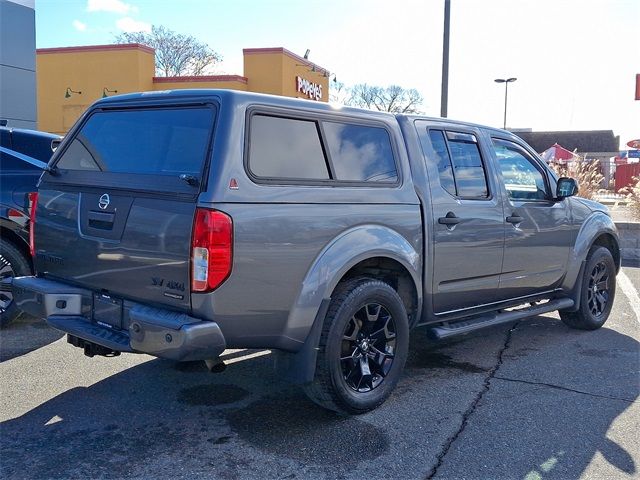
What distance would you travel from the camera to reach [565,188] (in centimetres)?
552

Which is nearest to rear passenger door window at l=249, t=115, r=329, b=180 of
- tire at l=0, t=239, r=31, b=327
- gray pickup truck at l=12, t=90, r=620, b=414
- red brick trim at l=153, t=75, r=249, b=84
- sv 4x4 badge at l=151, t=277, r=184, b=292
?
gray pickup truck at l=12, t=90, r=620, b=414

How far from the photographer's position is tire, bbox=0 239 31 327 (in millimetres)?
5527

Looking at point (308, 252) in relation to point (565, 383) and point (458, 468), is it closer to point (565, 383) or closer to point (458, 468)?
point (458, 468)

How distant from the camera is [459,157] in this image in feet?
15.8

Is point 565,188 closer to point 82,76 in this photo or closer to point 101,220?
point 101,220

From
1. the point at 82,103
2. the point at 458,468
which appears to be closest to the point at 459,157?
the point at 458,468

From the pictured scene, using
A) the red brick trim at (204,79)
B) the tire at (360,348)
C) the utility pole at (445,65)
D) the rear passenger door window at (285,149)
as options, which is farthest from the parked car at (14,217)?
the red brick trim at (204,79)

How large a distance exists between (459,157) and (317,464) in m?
2.63

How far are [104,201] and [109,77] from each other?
19.9 metres

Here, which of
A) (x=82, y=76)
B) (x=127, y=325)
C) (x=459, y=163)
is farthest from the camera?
(x=82, y=76)

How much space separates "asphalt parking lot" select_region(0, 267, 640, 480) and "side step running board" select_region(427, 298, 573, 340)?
380 millimetres

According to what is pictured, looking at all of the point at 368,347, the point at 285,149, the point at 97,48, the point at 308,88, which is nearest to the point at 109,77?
the point at 97,48

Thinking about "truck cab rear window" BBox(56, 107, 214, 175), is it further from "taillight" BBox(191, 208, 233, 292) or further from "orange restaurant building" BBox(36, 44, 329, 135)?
"orange restaurant building" BBox(36, 44, 329, 135)

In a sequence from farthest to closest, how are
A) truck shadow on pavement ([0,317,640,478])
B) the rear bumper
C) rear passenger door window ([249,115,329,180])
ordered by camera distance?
rear passenger door window ([249,115,329,180]) < truck shadow on pavement ([0,317,640,478]) < the rear bumper
